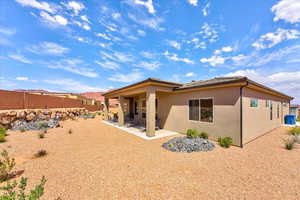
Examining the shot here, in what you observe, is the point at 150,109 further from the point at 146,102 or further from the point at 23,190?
the point at 23,190

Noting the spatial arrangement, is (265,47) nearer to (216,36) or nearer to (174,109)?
(216,36)

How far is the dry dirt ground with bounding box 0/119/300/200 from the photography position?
2.61m

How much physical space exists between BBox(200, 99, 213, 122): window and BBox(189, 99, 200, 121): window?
0.25 m

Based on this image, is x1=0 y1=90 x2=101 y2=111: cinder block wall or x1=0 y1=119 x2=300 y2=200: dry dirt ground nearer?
x1=0 y1=119 x2=300 y2=200: dry dirt ground

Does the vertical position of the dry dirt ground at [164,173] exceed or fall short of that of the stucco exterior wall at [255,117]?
it falls short

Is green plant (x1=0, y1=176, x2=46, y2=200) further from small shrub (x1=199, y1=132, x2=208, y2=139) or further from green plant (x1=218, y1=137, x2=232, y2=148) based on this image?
small shrub (x1=199, y1=132, x2=208, y2=139)

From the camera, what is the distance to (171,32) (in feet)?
35.0

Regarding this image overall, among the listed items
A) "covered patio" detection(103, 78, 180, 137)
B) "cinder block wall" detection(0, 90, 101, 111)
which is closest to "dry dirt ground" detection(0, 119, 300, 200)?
"covered patio" detection(103, 78, 180, 137)

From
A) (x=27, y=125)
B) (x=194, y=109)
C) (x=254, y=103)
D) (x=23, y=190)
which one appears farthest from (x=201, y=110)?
(x=27, y=125)

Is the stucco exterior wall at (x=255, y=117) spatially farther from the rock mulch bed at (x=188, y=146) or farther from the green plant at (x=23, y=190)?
the green plant at (x=23, y=190)

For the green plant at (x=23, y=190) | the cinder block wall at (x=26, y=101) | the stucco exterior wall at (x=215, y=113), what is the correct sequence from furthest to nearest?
the cinder block wall at (x=26, y=101) < the stucco exterior wall at (x=215, y=113) < the green plant at (x=23, y=190)

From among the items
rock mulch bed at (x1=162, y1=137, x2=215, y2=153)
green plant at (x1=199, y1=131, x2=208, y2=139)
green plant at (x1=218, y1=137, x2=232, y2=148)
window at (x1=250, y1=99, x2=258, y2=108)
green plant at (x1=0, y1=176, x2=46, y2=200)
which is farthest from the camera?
green plant at (x1=199, y1=131, x2=208, y2=139)

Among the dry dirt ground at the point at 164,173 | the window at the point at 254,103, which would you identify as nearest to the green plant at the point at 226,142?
the dry dirt ground at the point at 164,173

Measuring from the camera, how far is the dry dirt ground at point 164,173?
2.61m
